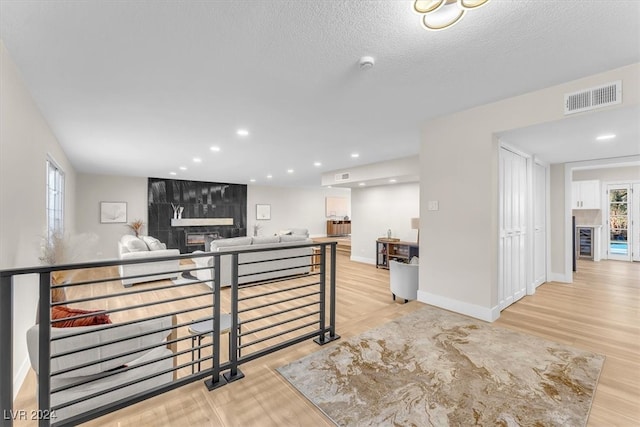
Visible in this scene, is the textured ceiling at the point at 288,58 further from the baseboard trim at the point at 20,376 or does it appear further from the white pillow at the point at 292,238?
the white pillow at the point at 292,238

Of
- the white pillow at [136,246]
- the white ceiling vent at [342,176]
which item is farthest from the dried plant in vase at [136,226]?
the white ceiling vent at [342,176]

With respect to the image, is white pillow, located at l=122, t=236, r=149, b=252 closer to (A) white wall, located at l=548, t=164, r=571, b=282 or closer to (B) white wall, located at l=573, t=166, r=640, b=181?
(A) white wall, located at l=548, t=164, r=571, b=282

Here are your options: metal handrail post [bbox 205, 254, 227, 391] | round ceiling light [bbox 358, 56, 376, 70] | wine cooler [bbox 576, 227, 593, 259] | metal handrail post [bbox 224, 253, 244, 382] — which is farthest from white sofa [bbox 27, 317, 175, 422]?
wine cooler [bbox 576, 227, 593, 259]

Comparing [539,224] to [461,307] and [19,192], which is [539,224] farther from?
[19,192]

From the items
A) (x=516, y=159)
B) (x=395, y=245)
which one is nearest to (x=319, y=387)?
(x=516, y=159)

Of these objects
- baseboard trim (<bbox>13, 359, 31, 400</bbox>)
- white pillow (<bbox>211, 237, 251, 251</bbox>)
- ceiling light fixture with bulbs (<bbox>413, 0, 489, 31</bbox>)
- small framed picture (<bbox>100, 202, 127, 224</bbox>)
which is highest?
ceiling light fixture with bulbs (<bbox>413, 0, 489, 31</bbox>)

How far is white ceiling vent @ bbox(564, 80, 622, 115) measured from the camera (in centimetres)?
239

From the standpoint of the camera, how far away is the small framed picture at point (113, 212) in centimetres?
827

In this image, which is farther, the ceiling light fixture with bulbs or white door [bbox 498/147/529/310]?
white door [bbox 498/147/529/310]

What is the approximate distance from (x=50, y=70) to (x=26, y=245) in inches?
62.2

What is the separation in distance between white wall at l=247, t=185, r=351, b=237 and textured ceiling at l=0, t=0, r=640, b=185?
24.2ft

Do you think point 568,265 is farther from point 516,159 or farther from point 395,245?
point 395,245

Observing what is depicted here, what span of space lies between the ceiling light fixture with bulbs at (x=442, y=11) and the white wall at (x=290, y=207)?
10053 mm

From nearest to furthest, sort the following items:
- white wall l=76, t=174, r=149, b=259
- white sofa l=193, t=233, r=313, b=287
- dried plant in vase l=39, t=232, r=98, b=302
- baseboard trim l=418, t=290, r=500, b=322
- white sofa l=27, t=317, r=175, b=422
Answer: white sofa l=27, t=317, r=175, b=422 → dried plant in vase l=39, t=232, r=98, b=302 → baseboard trim l=418, t=290, r=500, b=322 → white sofa l=193, t=233, r=313, b=287 → white wall l=76, t=174, r=149, b=259
